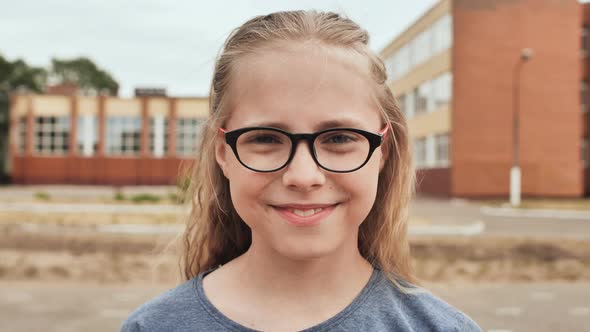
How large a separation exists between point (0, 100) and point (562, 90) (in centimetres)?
3793

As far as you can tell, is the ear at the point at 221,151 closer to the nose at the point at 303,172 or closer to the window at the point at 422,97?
the nose at the point at 303,172

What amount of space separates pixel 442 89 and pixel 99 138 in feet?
82.8

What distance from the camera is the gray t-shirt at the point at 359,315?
163 cm

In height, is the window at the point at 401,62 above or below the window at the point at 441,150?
above

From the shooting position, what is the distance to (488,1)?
93.2ft

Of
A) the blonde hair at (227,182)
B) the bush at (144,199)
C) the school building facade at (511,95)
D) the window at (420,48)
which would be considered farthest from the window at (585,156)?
the blonde hair at (227,182)

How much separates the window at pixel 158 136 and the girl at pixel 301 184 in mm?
43100

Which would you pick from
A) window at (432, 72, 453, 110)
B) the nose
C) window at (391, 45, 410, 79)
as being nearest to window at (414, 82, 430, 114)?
window at (432, 72, 453, 110)

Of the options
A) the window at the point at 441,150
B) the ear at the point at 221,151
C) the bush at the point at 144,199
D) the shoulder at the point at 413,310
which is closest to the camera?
the shoulder at the point at 413,310

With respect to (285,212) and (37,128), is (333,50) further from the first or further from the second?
(37,128)

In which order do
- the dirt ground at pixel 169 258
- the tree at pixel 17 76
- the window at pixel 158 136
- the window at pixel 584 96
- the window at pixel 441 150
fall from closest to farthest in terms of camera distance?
the dirt ground at pixel 169 258 < the window at pixel 441 150 < the window at pixel 584 96 < the window at pixel 158 136 < the tree at pixel 17 76

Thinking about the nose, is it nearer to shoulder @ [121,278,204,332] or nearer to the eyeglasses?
the eyeglasses

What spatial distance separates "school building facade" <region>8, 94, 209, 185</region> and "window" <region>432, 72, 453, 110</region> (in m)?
18.3

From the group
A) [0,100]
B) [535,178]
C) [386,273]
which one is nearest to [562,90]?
[535,178]
